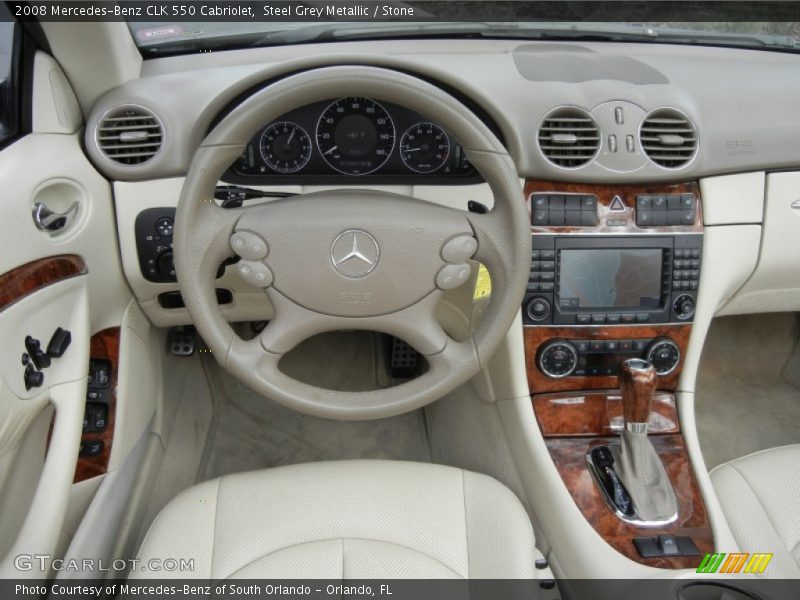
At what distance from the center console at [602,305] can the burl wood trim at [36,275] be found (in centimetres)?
94

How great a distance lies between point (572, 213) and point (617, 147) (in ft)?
0.55

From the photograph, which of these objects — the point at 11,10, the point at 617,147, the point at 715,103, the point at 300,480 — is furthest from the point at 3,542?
the point at 715,103

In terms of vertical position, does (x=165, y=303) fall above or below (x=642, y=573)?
above

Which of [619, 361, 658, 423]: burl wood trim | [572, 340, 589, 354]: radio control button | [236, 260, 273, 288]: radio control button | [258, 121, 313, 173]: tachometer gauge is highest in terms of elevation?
[258, 121, 313, 173]: tachometer gauge

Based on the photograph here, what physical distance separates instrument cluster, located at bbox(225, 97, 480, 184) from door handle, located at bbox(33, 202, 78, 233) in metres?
0.32

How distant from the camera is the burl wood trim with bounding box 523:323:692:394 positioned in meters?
1.53

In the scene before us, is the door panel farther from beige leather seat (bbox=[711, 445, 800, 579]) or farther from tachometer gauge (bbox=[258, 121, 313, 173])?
beige leather seat (bbox=[711, 445, 800, 579])

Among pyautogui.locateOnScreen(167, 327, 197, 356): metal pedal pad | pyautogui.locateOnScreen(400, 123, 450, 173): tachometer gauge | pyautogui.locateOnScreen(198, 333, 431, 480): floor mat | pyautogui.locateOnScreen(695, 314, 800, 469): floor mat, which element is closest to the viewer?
pyautogui.locateOnScreen(400, 123, 450, 173): tachometer gauge

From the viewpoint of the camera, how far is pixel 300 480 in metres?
1.36

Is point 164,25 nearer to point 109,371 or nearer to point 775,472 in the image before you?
point 109,371

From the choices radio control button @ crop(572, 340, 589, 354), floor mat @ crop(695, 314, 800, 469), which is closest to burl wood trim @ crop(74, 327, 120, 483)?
radio control button @ crop(572, 340, 589, 354)

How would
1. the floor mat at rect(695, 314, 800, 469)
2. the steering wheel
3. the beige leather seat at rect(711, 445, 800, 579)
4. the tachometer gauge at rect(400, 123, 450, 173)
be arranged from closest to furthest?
1. the steering wheel
2. the beige leather seat at rect(711, 445, 800, 579)
3. the tachometer gauge at rect(400, 123, 450, 173)
4. the floor mat at rect(695, 314, 800, 469)

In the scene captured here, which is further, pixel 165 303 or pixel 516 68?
pixel 165 303

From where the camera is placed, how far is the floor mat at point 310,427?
212 centimetres
